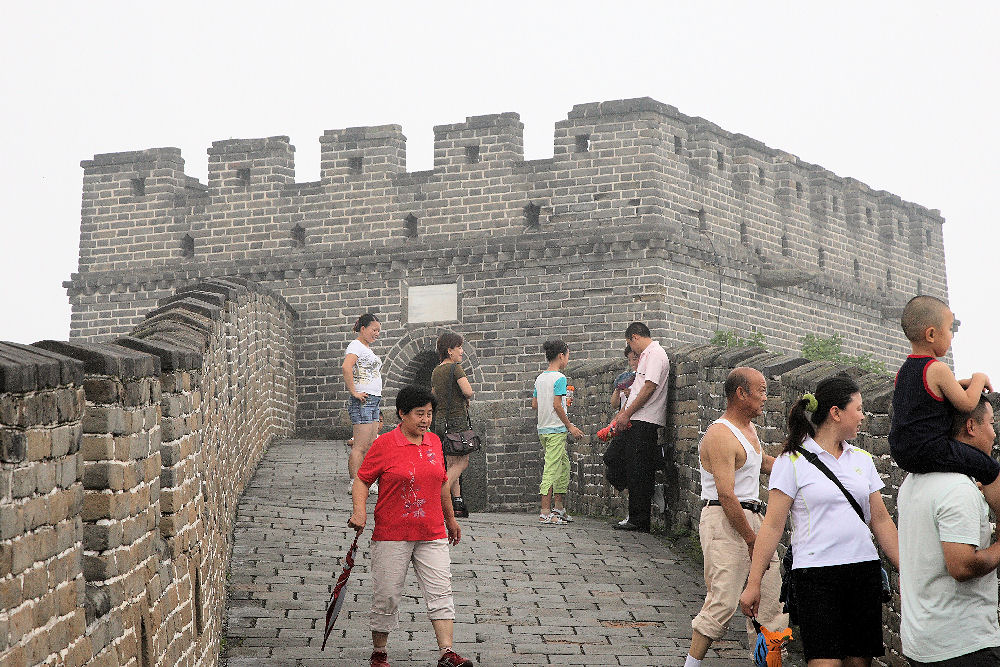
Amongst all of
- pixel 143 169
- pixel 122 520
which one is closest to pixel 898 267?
pixel 143 169

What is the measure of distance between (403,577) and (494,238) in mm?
14933

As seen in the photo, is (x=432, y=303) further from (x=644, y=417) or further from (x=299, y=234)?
(x=644, y=417)

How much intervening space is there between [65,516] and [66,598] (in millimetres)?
205

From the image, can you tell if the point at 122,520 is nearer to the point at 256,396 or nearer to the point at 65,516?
the point at 65,516

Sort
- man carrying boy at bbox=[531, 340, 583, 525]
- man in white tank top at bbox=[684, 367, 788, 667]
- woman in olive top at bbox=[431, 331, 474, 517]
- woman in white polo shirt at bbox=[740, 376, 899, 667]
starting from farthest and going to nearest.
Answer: man carrying boy at bbox=[531, 340, 583, 525], woman in olive top at bbox=[431, 331, 474, 517], man in white tank top at bbox=[684, 367, 788, 667], woman in white polo shirt at bbox=[740, 376, 899, 667]

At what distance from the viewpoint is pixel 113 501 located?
4012 millimetres

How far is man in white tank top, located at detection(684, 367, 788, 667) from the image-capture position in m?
5.90

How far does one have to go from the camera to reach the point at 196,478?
5.79 metres

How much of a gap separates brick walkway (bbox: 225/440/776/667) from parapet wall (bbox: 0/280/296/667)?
426 mm

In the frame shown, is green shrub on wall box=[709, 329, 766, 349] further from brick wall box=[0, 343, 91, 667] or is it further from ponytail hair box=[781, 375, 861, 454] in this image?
brick wall box=[0, 343, 91, 667]

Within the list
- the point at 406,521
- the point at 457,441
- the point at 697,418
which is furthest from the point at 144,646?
the point at 697,418

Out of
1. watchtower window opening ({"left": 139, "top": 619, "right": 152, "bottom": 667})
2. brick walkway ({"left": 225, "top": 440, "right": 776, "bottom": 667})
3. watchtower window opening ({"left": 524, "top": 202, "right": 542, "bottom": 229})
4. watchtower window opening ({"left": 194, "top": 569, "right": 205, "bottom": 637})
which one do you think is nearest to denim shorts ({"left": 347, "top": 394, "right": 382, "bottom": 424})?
brick walkway ({"left": 225, "top": 440, "right": 776, "bottom": 667})

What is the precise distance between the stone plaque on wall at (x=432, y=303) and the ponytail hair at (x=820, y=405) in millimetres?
16166

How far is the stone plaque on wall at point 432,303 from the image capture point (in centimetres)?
2131
